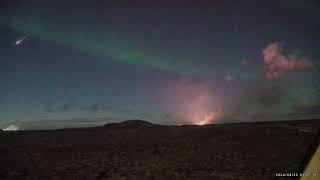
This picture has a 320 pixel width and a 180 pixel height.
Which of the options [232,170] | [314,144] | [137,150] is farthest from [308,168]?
[137,150]

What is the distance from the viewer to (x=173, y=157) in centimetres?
1462

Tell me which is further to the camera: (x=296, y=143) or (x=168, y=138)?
(x=168, y=138)

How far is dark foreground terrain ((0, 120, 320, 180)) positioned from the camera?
1271 centimetres

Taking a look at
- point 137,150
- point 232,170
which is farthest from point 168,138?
point 232,170

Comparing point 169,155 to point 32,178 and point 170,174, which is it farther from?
point 32,178

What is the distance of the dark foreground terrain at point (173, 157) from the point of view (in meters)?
12.7

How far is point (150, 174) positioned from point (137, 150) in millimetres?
3404

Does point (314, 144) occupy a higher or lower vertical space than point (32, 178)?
higher

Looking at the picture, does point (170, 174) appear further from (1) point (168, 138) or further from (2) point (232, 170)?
(1) point (168, 138)

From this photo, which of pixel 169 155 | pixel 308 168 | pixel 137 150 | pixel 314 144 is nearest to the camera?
pixel 308 168

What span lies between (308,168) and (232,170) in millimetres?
2835

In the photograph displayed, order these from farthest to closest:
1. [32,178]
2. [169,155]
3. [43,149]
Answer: [43,149] < [169,155] < [32,178]

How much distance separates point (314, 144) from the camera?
40.1 ft

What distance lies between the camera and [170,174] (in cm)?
1282
